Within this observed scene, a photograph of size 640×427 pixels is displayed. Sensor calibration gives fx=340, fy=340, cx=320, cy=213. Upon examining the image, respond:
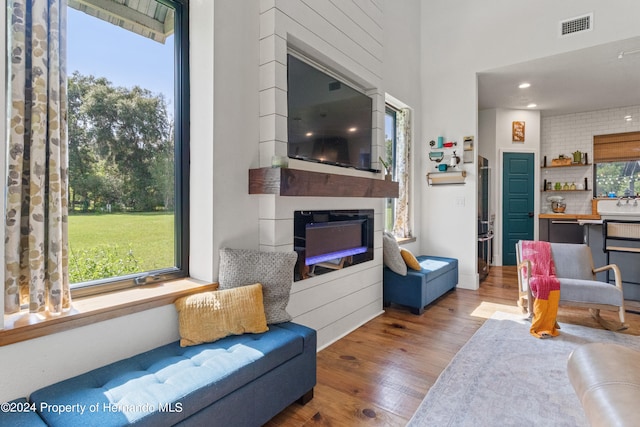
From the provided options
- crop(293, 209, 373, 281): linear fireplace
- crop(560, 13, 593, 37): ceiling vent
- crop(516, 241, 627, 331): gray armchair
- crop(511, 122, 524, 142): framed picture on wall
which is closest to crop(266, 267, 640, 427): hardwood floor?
crop(516, 241, 627, 331): gray armchair

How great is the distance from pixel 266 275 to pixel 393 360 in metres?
1.21

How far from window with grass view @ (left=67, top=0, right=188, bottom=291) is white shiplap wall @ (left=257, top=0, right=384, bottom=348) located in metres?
0.55

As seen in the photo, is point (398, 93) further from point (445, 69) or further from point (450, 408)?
point (450, 408)

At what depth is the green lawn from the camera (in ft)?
5.97

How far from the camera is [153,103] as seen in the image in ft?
6.98

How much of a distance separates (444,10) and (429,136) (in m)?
1.77

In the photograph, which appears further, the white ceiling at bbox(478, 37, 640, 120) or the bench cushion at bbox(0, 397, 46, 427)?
the white ceiling at bbox(478, 37, 640, 120)

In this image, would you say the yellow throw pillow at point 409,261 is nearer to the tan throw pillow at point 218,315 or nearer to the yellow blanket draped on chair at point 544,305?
the yellow blanket draped on chair at point 544,305

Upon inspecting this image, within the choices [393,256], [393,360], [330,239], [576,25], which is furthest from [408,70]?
[393,360]

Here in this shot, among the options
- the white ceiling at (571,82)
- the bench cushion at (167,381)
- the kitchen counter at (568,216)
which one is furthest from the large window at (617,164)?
the bench cushion at (167,381)

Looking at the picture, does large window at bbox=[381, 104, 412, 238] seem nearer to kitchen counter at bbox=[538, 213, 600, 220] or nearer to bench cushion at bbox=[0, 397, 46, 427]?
kitchen counter at bbox=[538, 213, 600, 220]

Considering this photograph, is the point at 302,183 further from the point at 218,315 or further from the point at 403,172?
the point at 403,172

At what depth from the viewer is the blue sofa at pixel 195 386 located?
4.05 feet

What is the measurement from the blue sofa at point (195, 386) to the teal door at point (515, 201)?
18.6ft
